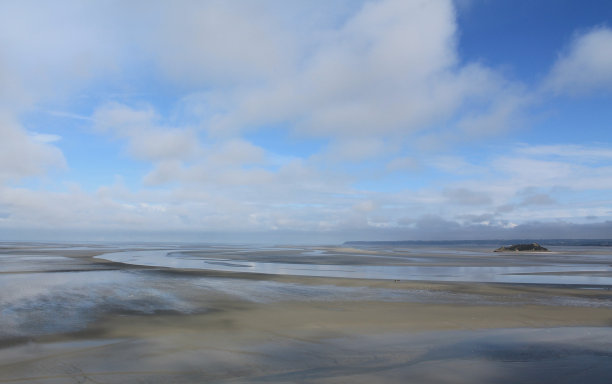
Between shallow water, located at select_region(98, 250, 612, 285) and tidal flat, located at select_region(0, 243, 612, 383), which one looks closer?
tidal flat, located at select_region(0, 243, 612, 383)

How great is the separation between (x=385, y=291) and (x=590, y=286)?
11596 millimetres

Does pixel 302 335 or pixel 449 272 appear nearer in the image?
pixel 302 335

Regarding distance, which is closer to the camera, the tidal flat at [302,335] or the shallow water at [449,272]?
the tidal flat at [302,335]

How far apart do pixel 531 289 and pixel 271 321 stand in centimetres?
1434

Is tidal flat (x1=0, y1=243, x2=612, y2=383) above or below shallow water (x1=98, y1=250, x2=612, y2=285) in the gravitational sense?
above

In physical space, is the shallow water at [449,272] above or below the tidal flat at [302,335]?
below

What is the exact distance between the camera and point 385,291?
703 inches

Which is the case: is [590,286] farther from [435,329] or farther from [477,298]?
[435,329]

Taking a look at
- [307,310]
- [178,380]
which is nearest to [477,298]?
[307,310]

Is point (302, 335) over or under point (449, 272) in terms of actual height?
over

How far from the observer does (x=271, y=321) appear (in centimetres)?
1138

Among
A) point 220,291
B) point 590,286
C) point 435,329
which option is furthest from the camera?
point 590,286

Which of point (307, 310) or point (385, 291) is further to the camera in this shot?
point (385, 291)

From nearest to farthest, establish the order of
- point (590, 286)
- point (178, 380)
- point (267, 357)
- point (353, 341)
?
point (178, 380) → point (267, 357) → point (353, 341) → point (590, 286)
